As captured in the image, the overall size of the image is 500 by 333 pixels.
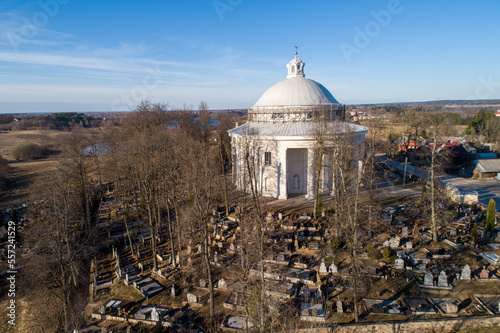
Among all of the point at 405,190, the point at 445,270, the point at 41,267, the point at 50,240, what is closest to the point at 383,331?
the point at 445,270

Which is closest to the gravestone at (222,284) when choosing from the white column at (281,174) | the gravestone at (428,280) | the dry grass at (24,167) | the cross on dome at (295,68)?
the gravestone at (428,280)

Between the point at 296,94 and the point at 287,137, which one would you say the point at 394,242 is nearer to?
the point at 287,137

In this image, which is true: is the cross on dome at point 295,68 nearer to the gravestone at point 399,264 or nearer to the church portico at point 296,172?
the church portico at point 296,172

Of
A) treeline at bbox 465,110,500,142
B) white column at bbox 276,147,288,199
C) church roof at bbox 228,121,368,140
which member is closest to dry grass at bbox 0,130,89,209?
church roof at bbox 228,121,368,140

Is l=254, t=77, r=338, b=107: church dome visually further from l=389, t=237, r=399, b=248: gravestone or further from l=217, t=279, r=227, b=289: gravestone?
l=217, t=279, r=227, b=289: gravestone

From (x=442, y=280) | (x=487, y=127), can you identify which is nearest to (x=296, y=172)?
(x=442, y=280)

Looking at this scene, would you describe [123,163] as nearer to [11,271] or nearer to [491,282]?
[11,271]

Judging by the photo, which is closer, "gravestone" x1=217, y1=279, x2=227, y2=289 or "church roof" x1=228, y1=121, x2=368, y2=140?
"gravestone" x1=217, y1=279, x2=227, y2=289

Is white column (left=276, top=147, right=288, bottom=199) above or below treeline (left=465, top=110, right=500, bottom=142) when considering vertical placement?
below
